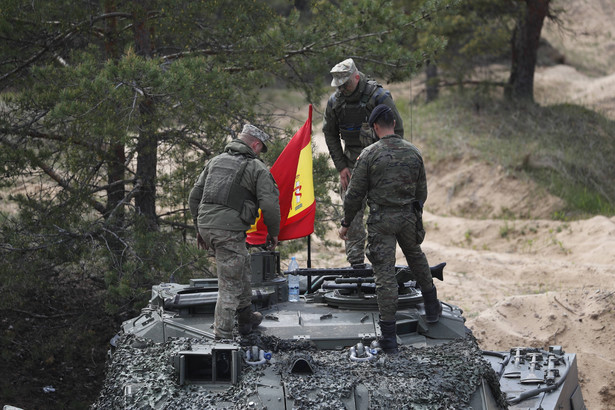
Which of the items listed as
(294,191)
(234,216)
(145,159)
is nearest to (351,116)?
(294,191)

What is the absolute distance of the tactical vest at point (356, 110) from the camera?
25.0ft

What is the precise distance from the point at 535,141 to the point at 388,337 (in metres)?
13.0

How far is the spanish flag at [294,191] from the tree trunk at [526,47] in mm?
12705

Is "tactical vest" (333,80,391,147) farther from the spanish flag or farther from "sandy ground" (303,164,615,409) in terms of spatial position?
"sandy ground" (303,164,615,409)

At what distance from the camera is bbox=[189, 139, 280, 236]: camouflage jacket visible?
253 inches

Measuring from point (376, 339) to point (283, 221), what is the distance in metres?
1.90

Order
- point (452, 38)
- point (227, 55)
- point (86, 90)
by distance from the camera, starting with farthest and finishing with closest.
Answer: point (452, 38)
point (227, 55)
point (86, 90)

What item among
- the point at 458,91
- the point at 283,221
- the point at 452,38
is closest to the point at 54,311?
the point at 283,221

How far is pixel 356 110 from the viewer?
7.77 metres

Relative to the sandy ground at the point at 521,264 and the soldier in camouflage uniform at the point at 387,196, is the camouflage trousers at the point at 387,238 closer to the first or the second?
the soldier in camouflage uniform at the point at 387,196

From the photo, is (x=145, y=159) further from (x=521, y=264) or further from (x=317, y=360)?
(x=521, y=264)

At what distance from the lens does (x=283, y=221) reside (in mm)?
7781

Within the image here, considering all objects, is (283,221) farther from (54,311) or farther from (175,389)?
(54,311)

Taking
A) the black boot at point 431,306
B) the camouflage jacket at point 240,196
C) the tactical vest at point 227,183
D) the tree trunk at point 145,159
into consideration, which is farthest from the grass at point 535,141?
the tactical vest at point 227,183
